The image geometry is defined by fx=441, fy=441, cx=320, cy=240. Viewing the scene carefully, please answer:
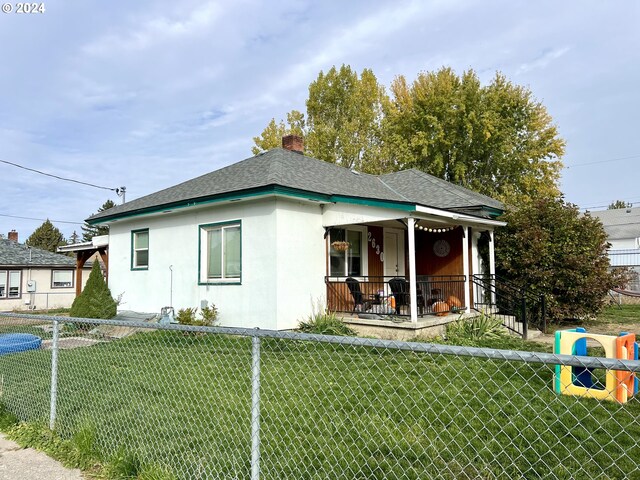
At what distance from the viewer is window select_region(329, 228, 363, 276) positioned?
467 inches

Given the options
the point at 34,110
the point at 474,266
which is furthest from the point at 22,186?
the point at 474,266

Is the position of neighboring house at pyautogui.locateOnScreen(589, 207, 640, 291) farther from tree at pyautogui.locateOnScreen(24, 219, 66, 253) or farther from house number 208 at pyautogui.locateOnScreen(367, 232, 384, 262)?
tree at pyautogui.locateOnScreen(24, 219, 66, 253)

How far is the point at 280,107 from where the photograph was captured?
31078 millimetres

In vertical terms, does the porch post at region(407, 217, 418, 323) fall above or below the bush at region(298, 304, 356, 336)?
above

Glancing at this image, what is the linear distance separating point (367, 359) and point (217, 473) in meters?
4.13

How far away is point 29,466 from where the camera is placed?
146 inches

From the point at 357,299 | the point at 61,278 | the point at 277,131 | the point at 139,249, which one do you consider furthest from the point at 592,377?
the point at 61,278

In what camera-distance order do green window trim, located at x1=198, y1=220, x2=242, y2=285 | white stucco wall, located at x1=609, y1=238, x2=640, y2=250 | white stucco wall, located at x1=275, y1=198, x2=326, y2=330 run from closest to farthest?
white stucco wall, located at x1=275, y1=198, x2=326, y2=330 → green window trim, located at x1=198, y1=220, x2=242, y2=285 → white stucco wall, located at x1=609, y1=238, x2=640, y2=250

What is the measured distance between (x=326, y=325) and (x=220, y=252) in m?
3.52

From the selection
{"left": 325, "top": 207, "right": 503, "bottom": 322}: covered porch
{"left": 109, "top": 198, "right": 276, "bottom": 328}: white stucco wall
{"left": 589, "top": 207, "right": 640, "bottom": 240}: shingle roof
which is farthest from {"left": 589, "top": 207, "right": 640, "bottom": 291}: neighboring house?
{"left": 109, "top": 198, "right": 276, "bottom": 328}: white stucco wall

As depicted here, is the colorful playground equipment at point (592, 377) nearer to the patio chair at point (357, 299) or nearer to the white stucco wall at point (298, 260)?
the patio chair at point (357, 299)

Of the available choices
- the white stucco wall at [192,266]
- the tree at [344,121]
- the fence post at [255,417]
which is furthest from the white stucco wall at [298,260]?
the tree at [344,121]

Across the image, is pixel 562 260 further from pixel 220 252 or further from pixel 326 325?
pixel 220 252

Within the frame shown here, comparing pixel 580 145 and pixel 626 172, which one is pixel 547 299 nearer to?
pixel 580 145
